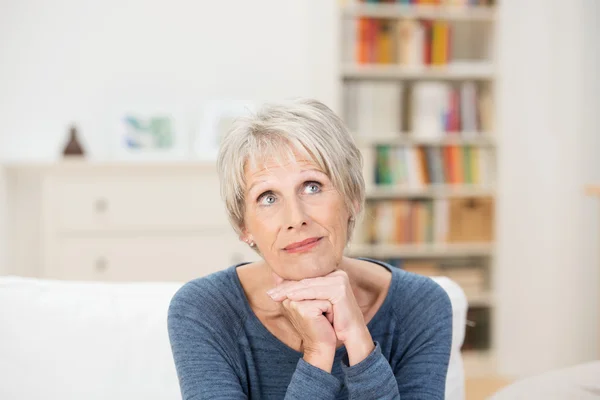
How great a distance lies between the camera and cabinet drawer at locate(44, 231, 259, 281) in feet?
10.8

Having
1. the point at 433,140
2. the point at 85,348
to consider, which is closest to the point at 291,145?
the point at 85,348

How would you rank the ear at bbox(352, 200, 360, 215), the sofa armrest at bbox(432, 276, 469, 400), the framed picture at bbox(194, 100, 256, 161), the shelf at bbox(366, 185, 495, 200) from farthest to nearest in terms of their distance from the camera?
the framed picture at bbox(194, 100, 256, 161)
the shelf at bbox(366, 185, 495, 200)
the sofa armrest at bbox(432, 276, 469, 400)
the ear at bbox(352, 200, 360, 215)

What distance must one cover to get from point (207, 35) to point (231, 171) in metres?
2.78

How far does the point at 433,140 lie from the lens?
3.62 meters

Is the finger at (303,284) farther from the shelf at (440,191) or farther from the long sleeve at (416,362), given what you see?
the shelf at (440,191)

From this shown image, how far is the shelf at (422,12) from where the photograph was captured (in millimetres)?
3533

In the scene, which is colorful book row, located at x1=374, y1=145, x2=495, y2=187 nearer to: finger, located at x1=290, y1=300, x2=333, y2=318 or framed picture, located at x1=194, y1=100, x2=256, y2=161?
framed picture, located at x1=194, y1=100, x2=256, y2=161

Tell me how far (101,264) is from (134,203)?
320 millimetres

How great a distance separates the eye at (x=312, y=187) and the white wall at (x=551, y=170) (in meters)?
2.59

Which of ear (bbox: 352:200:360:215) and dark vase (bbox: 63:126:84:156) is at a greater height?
dark vase (bbox: 63:126:84:156)

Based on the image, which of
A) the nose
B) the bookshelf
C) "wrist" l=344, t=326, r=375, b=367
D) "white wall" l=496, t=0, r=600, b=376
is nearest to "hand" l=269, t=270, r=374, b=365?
"wrist" l=344, t=326, r=375, b=367

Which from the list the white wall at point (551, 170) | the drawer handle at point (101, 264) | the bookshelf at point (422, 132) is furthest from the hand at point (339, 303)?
the white wall at point (551, 170)

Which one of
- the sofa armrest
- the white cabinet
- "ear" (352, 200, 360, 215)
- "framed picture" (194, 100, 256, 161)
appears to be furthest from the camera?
"framed picture" (194, 100, 256, 161)

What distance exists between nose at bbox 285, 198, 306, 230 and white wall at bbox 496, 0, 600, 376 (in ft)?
8.64
